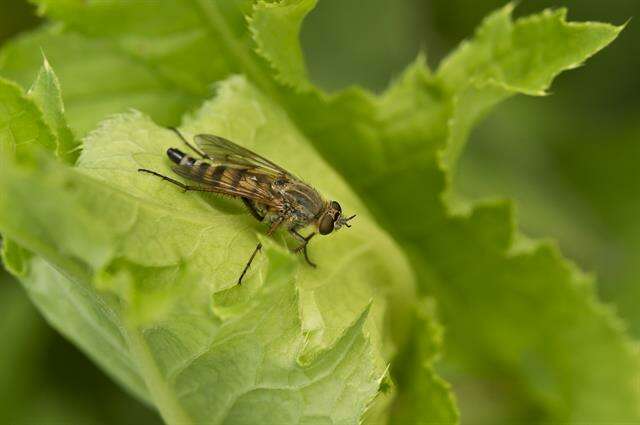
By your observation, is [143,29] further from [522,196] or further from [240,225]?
[522,196]

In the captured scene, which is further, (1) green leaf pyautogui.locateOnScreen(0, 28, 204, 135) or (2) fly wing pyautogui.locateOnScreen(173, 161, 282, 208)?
(1) green leaf pyautogui.locateOnScreen(0, 28, 204, 135)

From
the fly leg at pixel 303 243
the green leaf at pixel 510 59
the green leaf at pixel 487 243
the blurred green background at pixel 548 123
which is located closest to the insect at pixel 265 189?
the fly leg at pixel 303 243

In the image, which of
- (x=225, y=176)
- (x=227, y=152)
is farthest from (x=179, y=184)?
(x=227, y=152)

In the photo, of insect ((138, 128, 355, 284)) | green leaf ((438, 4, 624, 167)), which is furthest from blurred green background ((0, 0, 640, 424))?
insect ((138, 128, 355, 284))

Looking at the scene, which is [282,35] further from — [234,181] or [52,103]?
[52,103]

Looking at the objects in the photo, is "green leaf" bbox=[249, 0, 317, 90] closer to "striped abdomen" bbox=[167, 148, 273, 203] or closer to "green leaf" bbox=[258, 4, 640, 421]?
"green leaf" bbox=[258, 4, 640, 421]

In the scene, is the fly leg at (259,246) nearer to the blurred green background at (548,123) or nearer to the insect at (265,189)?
the insect at (265,189)
